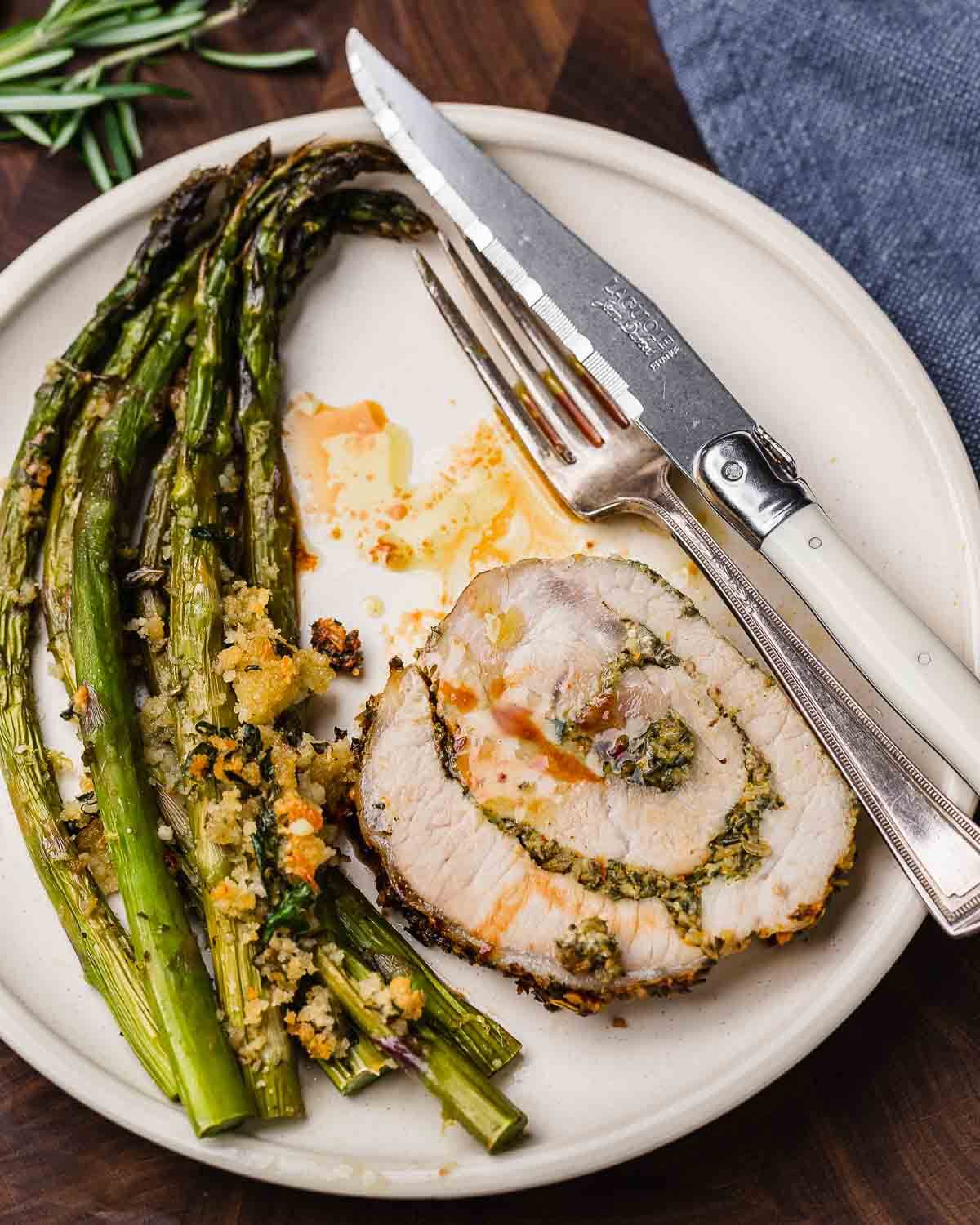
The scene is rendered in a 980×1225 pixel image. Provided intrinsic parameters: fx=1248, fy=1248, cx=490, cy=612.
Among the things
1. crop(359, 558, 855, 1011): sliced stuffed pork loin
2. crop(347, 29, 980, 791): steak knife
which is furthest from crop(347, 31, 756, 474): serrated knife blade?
crop(359, 558, 855, 1011): sliced stuffed pork loin

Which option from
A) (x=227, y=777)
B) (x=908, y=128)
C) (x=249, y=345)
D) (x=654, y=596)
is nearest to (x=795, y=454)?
(x=654, y=596)

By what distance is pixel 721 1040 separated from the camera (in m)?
2.70

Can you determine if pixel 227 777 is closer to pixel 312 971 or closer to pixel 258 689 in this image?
pixel 258 689

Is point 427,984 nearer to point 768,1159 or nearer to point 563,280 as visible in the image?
point 768,1159

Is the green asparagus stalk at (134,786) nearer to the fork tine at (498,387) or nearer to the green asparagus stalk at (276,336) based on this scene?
the green asparagus stalk at (276,336)

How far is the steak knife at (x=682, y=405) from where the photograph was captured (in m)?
2.58

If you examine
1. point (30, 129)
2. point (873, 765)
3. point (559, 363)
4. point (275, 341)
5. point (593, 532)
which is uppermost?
point (30, 129)

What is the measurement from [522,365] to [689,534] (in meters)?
0.62

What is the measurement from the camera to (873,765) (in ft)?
8.77

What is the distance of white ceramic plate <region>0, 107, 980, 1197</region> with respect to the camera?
2607 mm

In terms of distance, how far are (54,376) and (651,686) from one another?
5.55 ft

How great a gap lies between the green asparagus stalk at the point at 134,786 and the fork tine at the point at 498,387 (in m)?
0.70

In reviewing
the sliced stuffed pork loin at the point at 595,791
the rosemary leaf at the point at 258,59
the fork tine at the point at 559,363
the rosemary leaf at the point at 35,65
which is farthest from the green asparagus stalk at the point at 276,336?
the rosemary leaf at the point at 35,65

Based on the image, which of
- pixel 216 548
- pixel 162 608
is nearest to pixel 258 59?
pixel 216 548
